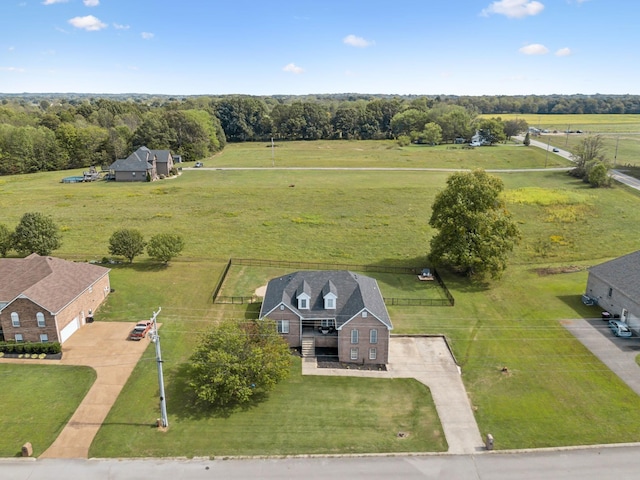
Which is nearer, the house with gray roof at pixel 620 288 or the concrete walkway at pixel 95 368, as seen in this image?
the concrete walkway at pixel 95 368

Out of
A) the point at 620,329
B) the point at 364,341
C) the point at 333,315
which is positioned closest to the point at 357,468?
the point at 364,341

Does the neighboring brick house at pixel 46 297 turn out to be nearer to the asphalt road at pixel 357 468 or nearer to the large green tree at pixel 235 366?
the large green tree at pixel 235 366

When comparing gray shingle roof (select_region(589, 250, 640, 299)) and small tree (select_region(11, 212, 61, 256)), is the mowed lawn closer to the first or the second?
small tree (select_region(11, 212, 61, 256))

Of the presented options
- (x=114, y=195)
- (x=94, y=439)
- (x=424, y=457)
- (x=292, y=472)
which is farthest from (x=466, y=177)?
(x=114, y=195)

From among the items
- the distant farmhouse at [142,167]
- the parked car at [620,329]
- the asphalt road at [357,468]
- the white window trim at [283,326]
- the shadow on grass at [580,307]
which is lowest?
the asphalt road at [357,468]

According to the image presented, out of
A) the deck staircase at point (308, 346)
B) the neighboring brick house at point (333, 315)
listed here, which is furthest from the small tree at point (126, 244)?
the deck staircase at point (308, 346)

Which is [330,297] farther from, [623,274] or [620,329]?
[623,274]

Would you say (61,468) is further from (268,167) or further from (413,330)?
(268,167)
